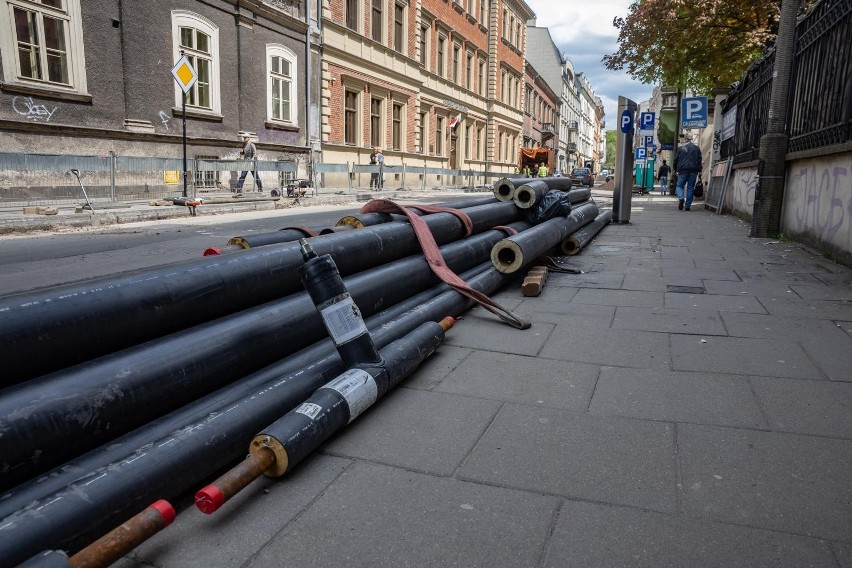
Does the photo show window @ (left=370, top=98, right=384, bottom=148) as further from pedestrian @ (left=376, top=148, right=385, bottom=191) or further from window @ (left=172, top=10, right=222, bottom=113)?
window @ (left=172, top=10, right=222, bottom=113)

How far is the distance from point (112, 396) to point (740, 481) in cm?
223

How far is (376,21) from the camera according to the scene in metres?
28.6

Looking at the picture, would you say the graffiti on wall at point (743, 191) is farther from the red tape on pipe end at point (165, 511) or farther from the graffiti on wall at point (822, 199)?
the red tape on pipe end at point (165, 511)

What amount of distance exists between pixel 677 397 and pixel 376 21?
28.8 meters

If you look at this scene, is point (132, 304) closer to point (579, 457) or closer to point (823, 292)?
point (579, 457)

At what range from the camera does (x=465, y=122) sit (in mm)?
40531

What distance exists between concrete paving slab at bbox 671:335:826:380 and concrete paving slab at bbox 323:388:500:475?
1.38 m

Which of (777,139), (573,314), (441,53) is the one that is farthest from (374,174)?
(573,314)

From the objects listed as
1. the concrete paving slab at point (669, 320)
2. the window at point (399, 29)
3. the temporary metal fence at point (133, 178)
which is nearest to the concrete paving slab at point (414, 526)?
the concrete paving slab at point (669, 320)

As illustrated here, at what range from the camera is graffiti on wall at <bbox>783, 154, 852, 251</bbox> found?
695 cm

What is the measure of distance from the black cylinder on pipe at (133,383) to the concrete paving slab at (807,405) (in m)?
2.23

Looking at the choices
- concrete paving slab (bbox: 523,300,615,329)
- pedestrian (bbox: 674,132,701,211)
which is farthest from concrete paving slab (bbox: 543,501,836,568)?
pedestrian (bbox: 674,132,701,211)

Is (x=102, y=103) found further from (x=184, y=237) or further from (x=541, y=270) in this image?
(x=541, y=270)

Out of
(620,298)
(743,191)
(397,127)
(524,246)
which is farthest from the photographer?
(397,127)
